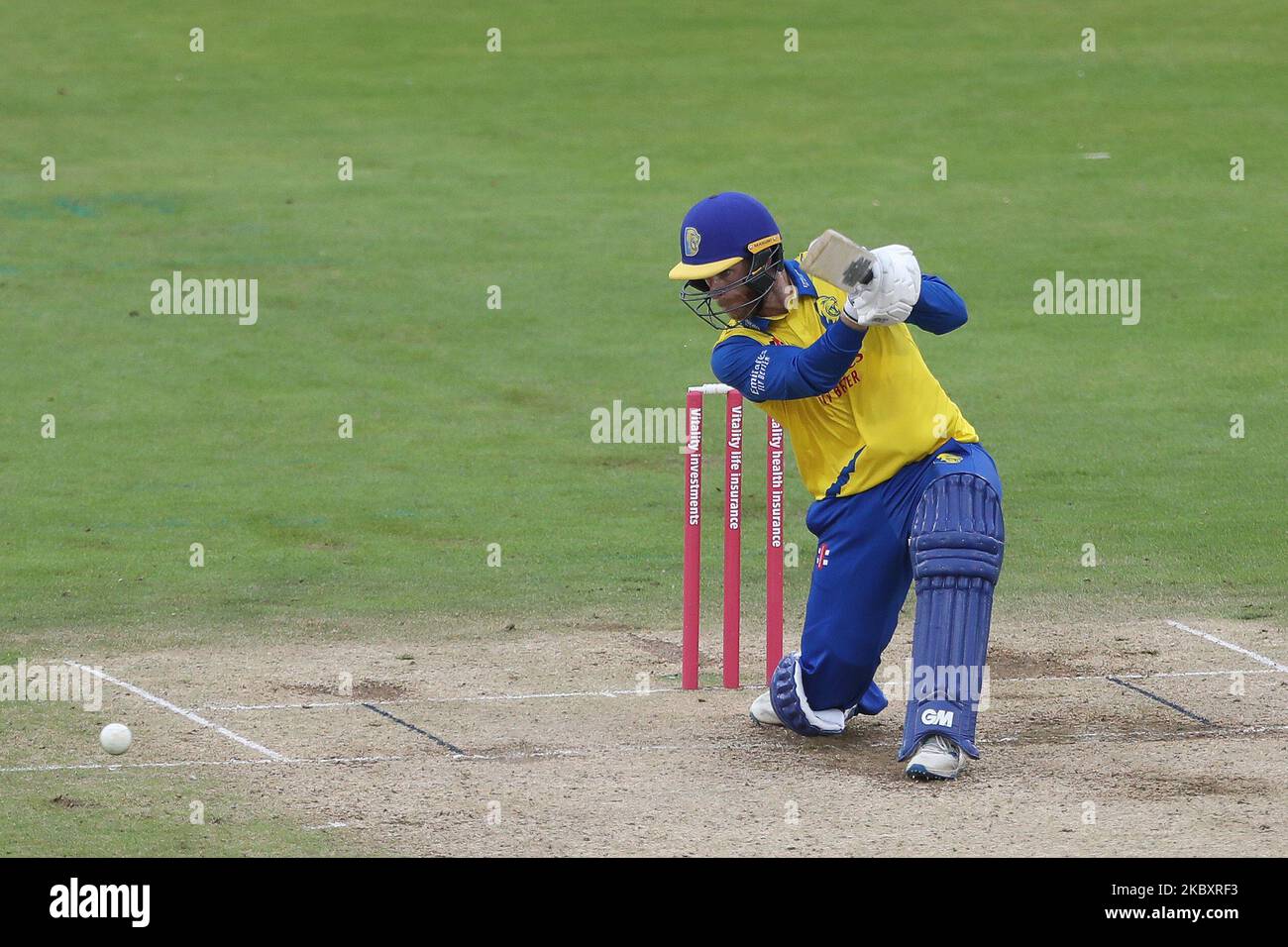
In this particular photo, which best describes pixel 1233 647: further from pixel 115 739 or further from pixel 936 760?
pixel 115 739

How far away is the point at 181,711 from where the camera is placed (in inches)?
342

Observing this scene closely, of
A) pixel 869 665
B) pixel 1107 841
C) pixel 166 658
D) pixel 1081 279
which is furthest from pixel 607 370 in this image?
pixel 1107 841

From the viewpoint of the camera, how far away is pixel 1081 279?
18906mm

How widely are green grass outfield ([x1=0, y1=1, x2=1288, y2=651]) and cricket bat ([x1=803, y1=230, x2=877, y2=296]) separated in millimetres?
3785

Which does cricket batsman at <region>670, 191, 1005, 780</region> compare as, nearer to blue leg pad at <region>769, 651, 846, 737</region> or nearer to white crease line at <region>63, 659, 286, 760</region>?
blue leg pad at <region>769, 651, 846, 737</region>

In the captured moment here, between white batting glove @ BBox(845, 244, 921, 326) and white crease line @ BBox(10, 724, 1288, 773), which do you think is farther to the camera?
white crease line @ BBox(10, 724, 1288, 773)

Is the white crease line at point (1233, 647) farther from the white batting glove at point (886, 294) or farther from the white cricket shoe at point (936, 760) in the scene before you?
the white batting glove at point (886, 294)

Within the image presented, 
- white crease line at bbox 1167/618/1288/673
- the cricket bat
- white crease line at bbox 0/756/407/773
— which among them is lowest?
white crease line at bbox 0/756/407/773

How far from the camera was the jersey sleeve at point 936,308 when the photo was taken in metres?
7.77

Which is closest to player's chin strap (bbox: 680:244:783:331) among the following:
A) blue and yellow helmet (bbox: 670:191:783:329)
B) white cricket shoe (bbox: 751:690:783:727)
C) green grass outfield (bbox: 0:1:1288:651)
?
blue and yellow helmet (bbox: 670:191:783:329)

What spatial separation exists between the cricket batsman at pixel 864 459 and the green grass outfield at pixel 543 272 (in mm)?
2700

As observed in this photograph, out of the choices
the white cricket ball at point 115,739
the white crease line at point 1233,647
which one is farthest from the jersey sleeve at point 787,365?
the white crease line at point 1233,647

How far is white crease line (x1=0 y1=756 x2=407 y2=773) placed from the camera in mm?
7867

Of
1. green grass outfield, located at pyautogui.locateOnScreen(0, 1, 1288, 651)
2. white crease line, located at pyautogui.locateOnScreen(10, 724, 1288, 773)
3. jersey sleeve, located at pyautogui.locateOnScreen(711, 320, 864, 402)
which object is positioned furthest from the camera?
green grass outfield, located at pyautogui.locateOnScreen(0, 1, 1288, 651)
